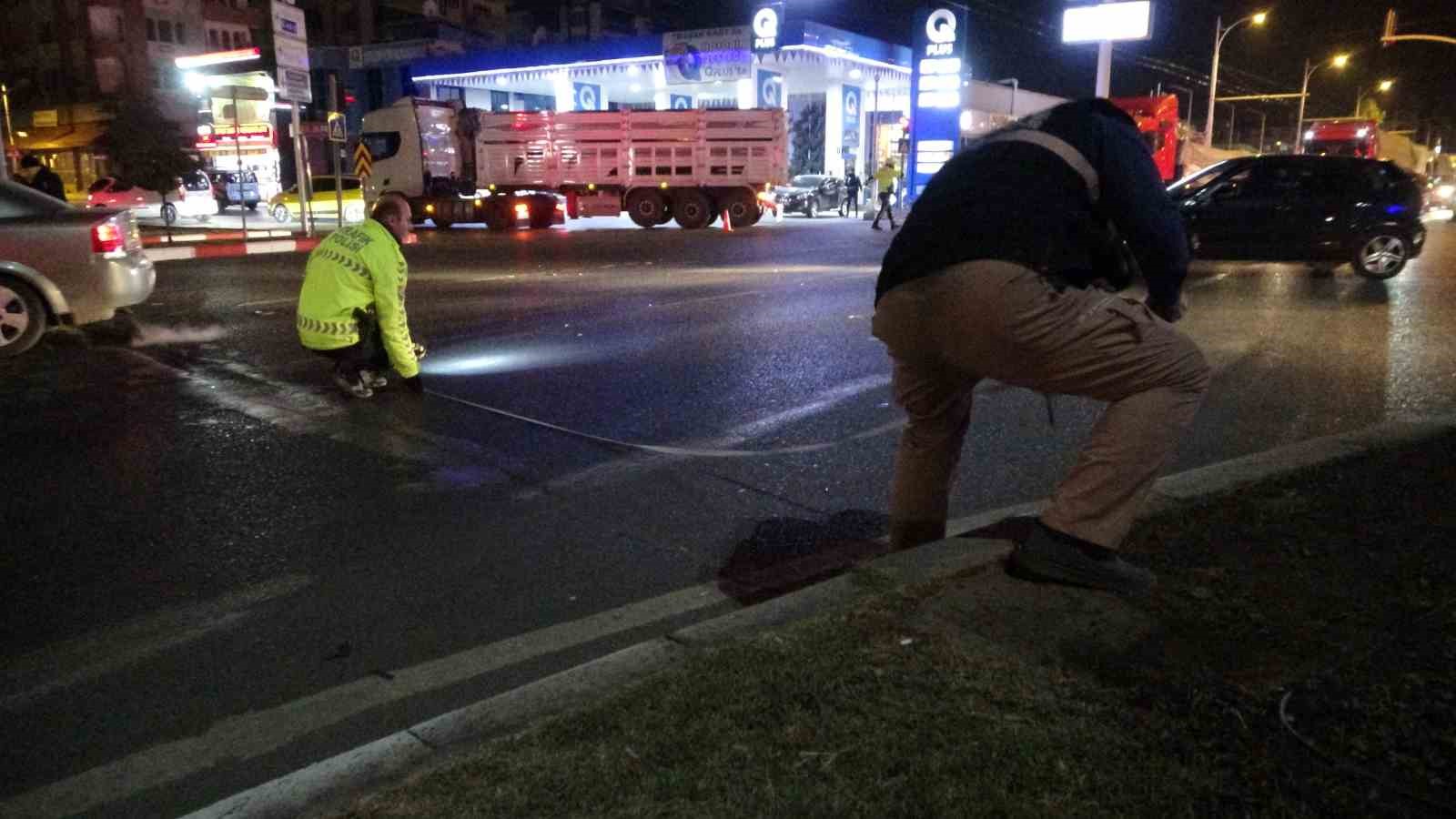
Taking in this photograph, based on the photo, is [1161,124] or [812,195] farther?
[812,195]

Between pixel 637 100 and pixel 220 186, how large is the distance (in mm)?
20044

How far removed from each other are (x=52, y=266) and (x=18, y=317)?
19.2 inches

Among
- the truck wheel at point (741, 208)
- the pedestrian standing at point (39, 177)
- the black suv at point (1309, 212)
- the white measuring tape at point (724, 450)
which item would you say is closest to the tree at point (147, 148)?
the pedestrian standing at point (39, 177)

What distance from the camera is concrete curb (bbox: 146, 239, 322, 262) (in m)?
19.7

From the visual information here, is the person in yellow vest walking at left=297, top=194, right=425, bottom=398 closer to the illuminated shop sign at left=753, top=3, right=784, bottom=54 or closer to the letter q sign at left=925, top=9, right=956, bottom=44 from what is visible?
the letter q sign at left=925, top=9, right=956, bottom=44

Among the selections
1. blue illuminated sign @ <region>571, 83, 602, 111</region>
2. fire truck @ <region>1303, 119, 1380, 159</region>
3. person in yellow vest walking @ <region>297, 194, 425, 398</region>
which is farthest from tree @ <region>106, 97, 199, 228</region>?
fire truck @ <region>1303, 119, 1380, 159</region>

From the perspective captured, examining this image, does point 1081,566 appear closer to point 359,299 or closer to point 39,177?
point 359,299

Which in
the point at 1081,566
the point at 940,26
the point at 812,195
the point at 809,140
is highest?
the point at 940,26

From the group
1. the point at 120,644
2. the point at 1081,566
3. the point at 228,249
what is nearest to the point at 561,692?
the point at 1081,566

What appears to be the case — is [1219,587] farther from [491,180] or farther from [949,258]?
[491,180]

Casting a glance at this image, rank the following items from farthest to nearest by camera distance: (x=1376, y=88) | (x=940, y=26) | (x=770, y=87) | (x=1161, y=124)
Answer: (x=1376, y=88)
(x=770, y=87)
(x=940, y=26)
(x=1161, y=124)

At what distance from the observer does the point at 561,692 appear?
279 cm

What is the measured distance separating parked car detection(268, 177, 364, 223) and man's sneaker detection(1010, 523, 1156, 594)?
30.5 metres

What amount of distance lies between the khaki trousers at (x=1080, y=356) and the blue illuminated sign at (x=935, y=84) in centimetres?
3360
